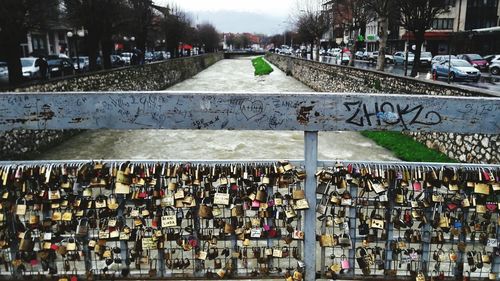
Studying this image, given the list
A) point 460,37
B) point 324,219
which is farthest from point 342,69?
point 460,37

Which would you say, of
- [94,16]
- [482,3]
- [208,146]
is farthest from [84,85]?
[482,3]

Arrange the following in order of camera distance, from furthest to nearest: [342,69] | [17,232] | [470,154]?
[342,69]
[470,154]
[17,232]

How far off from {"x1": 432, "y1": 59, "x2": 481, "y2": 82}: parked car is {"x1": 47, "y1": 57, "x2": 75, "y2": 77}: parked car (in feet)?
80.2

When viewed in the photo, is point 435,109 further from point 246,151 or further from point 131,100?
point 246,151

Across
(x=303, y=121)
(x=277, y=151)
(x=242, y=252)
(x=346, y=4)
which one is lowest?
(x=277, y=151)

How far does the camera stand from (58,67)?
100 feet

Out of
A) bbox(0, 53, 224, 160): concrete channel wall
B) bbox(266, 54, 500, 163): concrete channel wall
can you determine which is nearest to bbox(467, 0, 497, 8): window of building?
bbox(266, 54, 500, 163): concrete channel wall

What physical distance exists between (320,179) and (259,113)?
0.69 m

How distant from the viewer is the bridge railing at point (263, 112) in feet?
10.4

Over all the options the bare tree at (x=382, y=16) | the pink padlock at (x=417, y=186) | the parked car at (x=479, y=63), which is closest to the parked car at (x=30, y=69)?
the bare tree at (x=382, y=16)

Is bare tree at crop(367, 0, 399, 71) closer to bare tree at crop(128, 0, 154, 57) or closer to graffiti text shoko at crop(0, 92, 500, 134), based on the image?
bare tree at crop(128, 0, 154, 57)

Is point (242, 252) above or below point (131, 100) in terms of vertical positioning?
below

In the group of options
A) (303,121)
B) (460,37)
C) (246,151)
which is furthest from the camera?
(460,37)

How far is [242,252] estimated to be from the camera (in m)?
3.60
